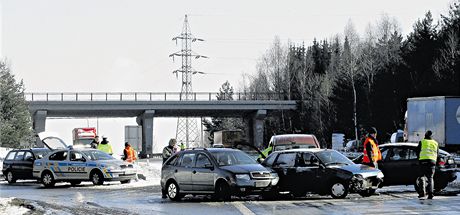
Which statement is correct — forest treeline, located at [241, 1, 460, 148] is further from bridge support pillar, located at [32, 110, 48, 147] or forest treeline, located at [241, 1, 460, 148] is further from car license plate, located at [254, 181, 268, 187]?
car license plate, located at [254, 181, 268, 187]

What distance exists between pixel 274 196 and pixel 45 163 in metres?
11.4

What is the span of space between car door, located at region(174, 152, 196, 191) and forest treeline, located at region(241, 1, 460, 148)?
129 ft

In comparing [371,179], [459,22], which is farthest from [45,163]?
[459,22]

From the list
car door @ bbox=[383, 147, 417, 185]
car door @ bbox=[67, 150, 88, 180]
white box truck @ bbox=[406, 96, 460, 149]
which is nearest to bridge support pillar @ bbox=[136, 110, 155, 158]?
white box truck @ bbox=[406, 96, 460, 149]

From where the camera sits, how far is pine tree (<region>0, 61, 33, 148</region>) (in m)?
77.9

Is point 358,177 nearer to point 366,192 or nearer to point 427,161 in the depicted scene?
point 366,192

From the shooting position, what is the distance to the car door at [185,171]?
2292cm

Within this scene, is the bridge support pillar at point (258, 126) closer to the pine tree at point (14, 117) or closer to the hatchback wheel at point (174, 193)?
the pine tree at point (14, 117)

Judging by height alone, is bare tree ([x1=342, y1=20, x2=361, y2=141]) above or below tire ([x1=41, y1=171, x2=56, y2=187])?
above

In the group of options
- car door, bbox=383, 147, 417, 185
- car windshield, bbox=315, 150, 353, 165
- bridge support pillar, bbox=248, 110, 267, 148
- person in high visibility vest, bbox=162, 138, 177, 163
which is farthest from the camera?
bridge support pillar, bbox=248, 110, 267, 148

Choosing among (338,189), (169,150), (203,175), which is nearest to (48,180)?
(169,150)

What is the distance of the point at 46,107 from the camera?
85.8 meters

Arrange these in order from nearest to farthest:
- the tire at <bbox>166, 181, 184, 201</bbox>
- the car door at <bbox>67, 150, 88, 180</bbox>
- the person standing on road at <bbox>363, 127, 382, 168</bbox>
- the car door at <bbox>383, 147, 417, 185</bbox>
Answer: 1. the person standing on road at <bbox>363, 127, 382, 168</bbox>
2. the tire at <bbox>166, 181, 184, 201</bbox>
3. the car door at <bbox>383, 147, 417, 185</bbox>
4. the car door at <bbox>67, 150, 88, 180</bbox>

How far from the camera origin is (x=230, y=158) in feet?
75.8
